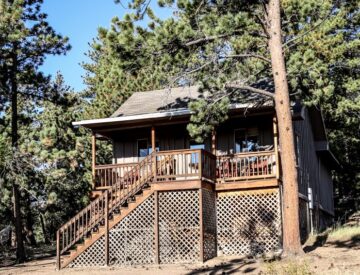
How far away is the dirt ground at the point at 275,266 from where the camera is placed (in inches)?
520

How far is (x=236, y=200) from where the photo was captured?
1888 centimetres

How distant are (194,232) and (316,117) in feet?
37.9

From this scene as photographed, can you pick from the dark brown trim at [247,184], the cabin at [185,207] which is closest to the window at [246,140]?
the cabin at [185,207]

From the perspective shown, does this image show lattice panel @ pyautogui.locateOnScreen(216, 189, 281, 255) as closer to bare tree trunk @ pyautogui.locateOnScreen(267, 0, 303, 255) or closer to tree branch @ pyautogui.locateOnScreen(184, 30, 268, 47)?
bare tree trunk @ pyautogui.locateOnScreen(267, 0, 303, 255)

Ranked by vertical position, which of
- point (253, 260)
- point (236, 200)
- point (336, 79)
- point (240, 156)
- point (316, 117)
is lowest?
point (253, 260)

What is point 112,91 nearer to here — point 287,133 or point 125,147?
point 125,147

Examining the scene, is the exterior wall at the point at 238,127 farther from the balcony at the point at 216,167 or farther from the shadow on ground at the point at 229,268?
the shadow on ground at the point at 229,268

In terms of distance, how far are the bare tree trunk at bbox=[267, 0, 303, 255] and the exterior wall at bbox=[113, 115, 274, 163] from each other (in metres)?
4.29

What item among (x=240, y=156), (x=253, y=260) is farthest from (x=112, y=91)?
(x=253, y=260)

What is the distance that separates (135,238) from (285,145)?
20.2 ft

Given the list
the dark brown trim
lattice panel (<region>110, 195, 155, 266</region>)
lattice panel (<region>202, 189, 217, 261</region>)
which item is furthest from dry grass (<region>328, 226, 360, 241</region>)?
lattice panel (<region>110, 195, 155, 266</region>)

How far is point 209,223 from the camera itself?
18484 mm

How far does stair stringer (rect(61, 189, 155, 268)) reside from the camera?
18.3 meters

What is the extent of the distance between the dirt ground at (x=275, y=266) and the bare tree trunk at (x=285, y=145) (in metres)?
0.71
